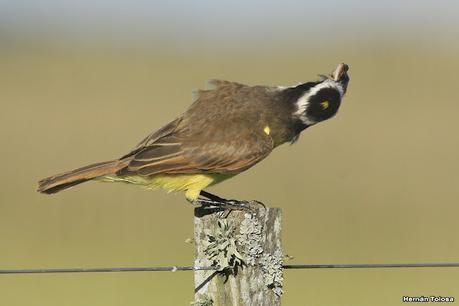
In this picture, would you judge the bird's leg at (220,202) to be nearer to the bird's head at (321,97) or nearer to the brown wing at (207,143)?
the brown wing at (207,143)

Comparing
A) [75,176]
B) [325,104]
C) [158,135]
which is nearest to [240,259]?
[75,176]

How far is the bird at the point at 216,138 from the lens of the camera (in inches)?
300

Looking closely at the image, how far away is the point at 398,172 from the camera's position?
20016 millimetres

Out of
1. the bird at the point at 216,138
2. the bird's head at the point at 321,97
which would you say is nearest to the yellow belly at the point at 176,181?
the bird at the point at 216,138

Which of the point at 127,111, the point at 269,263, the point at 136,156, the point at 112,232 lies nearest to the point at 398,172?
the point at 112,232

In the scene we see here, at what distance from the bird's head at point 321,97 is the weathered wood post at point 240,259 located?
8.83 ft

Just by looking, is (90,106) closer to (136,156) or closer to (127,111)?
(127,111)

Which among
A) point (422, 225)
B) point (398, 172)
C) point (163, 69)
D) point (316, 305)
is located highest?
point (163, 69)

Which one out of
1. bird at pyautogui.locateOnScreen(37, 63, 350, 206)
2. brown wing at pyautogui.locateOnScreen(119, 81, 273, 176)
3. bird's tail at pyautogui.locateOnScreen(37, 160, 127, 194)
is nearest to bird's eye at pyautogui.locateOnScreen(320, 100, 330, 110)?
bird at pyautogui.locateOnScreen(37, 63, 350, 206)

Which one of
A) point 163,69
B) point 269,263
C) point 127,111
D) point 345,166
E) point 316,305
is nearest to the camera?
point 269,263

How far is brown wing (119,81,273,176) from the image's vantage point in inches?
301

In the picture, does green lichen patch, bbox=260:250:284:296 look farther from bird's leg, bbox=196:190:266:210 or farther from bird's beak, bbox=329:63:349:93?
bird's beak, bbox=329:63:349:93

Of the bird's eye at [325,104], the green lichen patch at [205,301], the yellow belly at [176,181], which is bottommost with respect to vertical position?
the green lichen patch at [205,301]

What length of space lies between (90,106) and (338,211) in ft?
38.4
